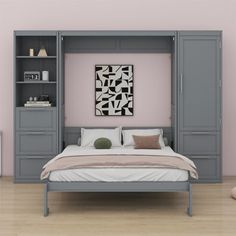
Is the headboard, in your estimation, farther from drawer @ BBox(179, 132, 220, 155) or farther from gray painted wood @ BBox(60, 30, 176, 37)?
gray painted wood @ BBox(60, 30, 176, 37)

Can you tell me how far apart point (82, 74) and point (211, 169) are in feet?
7.85

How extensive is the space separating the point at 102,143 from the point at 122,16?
205 centimetres

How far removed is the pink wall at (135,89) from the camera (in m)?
7.81

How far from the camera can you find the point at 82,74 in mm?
7832

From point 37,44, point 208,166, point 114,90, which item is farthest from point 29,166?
point 208,166

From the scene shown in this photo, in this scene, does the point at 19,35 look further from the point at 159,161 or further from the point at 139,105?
the point at 159,161

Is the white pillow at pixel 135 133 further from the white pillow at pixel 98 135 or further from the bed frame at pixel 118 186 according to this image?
the bed frame at pixel 118 186

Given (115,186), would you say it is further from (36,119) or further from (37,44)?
(37,44)

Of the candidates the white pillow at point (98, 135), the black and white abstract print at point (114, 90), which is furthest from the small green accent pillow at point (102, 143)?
the black and white abstract print at point (114, 90)

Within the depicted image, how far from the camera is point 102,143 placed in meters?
7.03

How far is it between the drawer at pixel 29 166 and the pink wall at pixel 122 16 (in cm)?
148

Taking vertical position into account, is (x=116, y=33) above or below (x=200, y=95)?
above

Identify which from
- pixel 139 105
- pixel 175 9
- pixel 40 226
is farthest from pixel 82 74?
pixel 40 226

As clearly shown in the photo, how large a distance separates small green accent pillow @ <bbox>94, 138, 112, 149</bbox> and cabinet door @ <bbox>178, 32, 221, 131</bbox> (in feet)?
3.54
